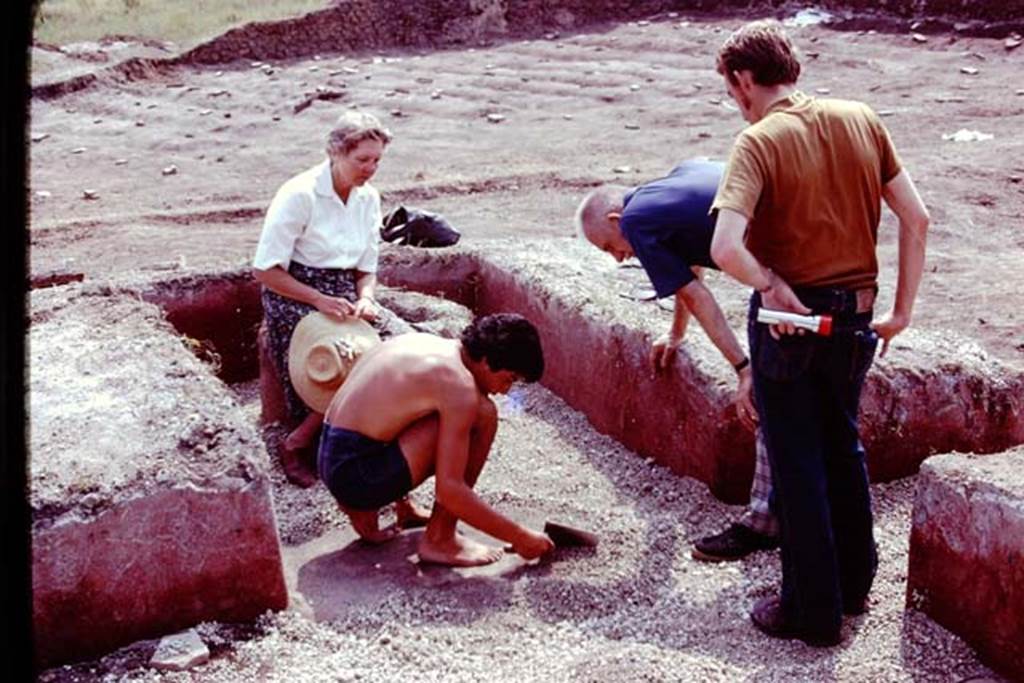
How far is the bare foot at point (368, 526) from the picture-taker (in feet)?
14.2

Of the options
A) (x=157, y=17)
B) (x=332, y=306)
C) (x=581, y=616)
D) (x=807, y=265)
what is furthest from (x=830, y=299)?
(x=157, y=17)

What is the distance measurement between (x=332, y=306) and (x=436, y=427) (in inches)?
40.2

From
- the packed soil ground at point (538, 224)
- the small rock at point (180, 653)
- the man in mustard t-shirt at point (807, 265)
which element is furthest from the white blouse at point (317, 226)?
the man in mustard t-shirt at point (807, 265)

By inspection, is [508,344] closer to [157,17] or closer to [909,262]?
[909,262]

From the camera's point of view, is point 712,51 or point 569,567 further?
point 712,51

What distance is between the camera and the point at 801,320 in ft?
10.3

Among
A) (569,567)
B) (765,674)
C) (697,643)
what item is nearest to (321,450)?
(569,567)

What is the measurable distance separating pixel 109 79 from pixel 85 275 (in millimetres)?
8607

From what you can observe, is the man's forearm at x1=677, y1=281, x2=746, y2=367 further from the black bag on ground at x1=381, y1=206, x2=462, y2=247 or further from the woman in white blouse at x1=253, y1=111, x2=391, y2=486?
the black bag on ground at x1=381, y1=206, x2=462, y2=247

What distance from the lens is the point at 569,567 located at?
163 inches

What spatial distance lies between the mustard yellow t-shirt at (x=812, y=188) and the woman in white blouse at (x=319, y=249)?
1.99 m

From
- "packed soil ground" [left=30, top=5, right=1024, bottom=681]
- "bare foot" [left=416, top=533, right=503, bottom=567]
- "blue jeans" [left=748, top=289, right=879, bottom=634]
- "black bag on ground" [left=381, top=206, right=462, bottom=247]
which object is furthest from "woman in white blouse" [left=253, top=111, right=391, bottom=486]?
"blue jeans" [left=748, top=289, right=879, bottom=634]

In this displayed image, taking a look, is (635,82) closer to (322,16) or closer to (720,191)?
(322,16)

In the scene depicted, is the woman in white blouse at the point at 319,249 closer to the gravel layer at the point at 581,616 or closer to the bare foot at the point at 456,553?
the gravel layer at the point at 581,616
